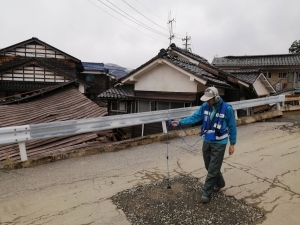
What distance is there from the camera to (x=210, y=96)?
3.44 metres

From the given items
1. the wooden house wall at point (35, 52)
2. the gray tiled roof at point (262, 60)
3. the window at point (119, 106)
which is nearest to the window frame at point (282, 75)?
the gray tiled roof at point (262, 60)

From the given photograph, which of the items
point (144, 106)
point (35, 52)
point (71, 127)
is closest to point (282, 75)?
point (144, 106)

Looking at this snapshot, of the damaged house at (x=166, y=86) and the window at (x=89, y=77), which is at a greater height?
the window at (x=89, y=77)

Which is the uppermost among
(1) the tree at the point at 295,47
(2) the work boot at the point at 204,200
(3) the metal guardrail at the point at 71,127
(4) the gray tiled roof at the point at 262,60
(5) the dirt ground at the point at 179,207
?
(1) the tree at the point at 295,47

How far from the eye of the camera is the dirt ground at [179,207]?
3.09 metres

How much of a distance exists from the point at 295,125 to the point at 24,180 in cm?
965

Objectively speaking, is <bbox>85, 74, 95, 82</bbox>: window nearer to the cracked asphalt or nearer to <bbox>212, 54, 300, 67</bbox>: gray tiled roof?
<bbox>212, 54, 300, 67</bbox>: gray tiled roof

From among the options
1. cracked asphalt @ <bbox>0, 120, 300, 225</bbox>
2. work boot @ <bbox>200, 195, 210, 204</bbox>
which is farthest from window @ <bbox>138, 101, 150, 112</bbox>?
work boot @ <bbox>200, 195, 210, 204</bbox>

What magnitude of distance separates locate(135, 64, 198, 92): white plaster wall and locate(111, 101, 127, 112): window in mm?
2019

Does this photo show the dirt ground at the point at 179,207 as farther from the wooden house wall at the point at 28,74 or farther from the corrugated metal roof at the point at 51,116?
the wooden house wall at the point at 28,74

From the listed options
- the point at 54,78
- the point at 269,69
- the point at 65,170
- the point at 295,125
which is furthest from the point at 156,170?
the point at 269,69

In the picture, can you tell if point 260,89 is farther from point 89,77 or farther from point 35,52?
point 89,77

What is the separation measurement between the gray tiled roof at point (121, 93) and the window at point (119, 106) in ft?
2.87

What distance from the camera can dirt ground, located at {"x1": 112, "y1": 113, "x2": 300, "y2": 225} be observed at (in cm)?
309
